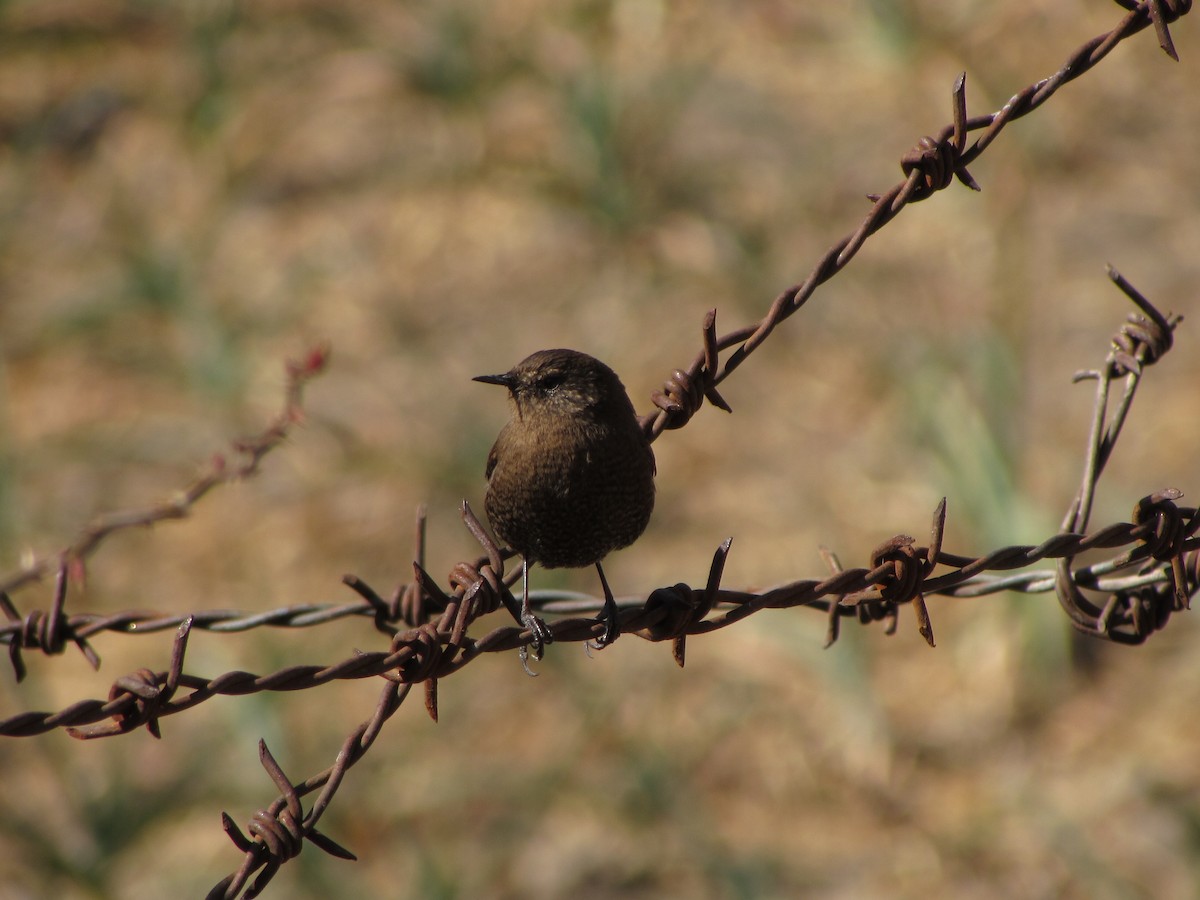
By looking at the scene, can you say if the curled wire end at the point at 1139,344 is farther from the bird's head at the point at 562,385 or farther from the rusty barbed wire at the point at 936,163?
the bird's head at the point at 562,385

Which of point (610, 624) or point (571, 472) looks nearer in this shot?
point (610, 624)

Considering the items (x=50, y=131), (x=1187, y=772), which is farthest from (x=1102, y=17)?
(x=50, y=131)

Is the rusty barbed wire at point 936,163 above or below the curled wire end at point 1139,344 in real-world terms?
above

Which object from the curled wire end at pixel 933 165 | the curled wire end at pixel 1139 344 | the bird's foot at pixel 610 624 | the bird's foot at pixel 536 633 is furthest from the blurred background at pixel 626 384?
the curled wire end at pixel 933 165

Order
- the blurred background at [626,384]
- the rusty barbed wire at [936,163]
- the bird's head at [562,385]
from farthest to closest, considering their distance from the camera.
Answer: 1. the blurred background at [626,384]
2. the bird's head at [562,385]
3. the rusty barbed wire at [936,163]

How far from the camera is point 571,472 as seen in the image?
3092 millimetres

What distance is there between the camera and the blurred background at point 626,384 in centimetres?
613

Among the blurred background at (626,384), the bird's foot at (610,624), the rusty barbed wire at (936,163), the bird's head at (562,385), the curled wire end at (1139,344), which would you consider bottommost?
the bird's foot at (610,624)

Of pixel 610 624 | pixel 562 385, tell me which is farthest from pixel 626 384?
pixel 610 624

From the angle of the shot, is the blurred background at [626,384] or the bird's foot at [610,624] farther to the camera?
the blurred background at [626,384]

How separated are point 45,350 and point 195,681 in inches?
285

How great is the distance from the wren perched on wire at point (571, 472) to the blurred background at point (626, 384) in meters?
2.57

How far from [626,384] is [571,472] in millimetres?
5018

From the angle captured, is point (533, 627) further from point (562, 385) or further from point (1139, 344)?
point (1139, 344)
